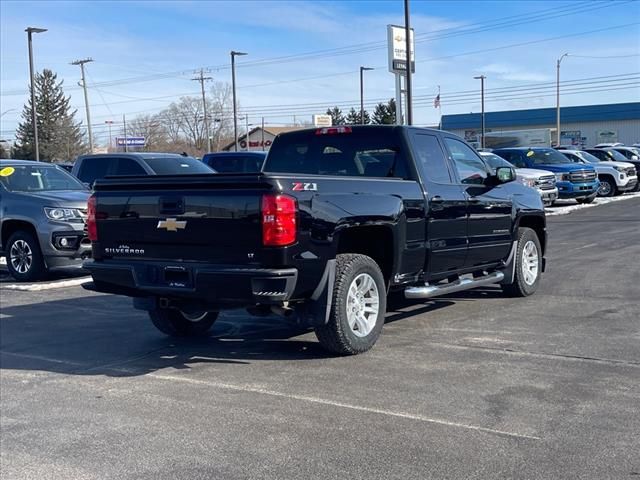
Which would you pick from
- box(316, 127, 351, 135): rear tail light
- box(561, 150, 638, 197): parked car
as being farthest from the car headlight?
box(561, 150, 638, 197): parked car

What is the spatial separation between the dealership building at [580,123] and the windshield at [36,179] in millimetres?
66556

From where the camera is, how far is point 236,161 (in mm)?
19141

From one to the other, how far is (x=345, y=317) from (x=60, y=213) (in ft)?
21.9

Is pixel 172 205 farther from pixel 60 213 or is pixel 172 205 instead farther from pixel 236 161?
pixel 236 161

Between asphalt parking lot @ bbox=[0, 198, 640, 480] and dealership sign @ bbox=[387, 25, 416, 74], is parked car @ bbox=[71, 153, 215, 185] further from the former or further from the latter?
dealership sign @ bbox=[387, 25, 416, 74]

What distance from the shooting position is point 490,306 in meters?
9.07

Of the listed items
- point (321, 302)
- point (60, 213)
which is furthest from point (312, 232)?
point (60, 213)

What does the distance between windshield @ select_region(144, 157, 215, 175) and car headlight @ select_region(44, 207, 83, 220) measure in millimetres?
2925

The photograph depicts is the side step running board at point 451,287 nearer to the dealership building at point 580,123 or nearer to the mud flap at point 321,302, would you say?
the mud flap at point 321,302

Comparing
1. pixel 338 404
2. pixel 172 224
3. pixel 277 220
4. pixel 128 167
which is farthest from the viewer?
pixel 128 167

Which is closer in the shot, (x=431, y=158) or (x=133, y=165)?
(x=431, y=158)

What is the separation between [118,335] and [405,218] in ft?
10.6

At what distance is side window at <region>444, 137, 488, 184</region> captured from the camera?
332 inches

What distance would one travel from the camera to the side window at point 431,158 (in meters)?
A: 7.79
